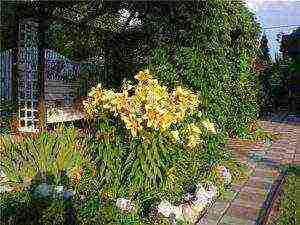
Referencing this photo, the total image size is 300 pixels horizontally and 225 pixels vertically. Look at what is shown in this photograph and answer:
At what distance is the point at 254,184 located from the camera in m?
7.06

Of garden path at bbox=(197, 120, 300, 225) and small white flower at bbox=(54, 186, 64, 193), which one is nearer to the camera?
small white flower at bbox=(54, 186, 64, 193)

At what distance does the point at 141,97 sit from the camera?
5492mm

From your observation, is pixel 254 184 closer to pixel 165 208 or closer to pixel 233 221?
pixel 233 221

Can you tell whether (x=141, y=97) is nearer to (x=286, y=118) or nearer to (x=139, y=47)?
(x=139, y=47)

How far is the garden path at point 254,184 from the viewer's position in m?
5.51

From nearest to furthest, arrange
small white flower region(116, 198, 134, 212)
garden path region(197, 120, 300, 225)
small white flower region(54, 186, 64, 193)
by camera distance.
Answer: small white flower region(54, 186, 64, 193) → small white flower region(116, 198, 134, 212) → garden path region(197, 120, 300, 225)

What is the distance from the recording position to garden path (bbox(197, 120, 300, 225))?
5.51m

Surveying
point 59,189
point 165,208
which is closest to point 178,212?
point 165,208

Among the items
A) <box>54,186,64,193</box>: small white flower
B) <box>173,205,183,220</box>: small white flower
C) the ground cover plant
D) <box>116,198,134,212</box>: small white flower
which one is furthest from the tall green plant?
<box>173,205,183,220</box>: small white flower

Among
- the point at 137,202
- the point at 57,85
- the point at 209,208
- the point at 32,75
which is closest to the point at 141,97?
the point at 137,202

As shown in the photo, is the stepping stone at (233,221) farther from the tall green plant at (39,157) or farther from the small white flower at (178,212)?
the tall green plant at (39,157)

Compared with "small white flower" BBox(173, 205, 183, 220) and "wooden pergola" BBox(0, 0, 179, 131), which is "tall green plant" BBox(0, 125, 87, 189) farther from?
"wooden pergola" BBox(0, 0, 179, 131)

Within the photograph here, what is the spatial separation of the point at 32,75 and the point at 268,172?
5140 millimetres

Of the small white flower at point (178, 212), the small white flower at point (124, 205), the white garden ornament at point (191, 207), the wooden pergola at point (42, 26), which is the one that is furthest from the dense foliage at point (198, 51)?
the small white flower at point (124, 205)
